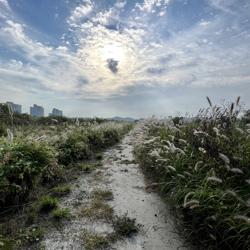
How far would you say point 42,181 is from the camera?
584cm

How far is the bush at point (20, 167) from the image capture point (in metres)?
4.36

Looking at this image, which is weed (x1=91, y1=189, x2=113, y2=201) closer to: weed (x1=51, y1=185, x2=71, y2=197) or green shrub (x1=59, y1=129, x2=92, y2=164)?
weed (x1=51, y1=185, x2=71, y2=197)

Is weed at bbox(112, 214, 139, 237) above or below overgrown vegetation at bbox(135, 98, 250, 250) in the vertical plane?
below

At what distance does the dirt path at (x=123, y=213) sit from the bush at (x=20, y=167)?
776 millimetres

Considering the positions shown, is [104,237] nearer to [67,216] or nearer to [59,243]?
[59,243]

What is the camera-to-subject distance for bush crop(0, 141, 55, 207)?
14.3 ft

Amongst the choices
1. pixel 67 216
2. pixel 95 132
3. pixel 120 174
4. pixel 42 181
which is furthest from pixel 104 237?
pixel 95 132

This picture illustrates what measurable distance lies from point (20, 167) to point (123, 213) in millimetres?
1930

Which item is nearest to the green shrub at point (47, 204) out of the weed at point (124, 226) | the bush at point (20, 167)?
the bush at point (20, 167)

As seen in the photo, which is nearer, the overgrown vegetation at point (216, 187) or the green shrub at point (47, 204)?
the overgrown vegetation at point (216, 187)

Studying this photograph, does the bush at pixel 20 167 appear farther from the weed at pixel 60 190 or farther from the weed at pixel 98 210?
the weed at pixel 98 210

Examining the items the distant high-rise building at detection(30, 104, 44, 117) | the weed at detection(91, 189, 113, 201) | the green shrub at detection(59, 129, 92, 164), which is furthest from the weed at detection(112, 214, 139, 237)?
the distant high-rise building at detection(30, 104, 44, 117)

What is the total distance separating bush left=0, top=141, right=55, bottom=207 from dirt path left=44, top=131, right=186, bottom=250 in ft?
2.55

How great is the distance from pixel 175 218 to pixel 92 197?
178 centimetres
